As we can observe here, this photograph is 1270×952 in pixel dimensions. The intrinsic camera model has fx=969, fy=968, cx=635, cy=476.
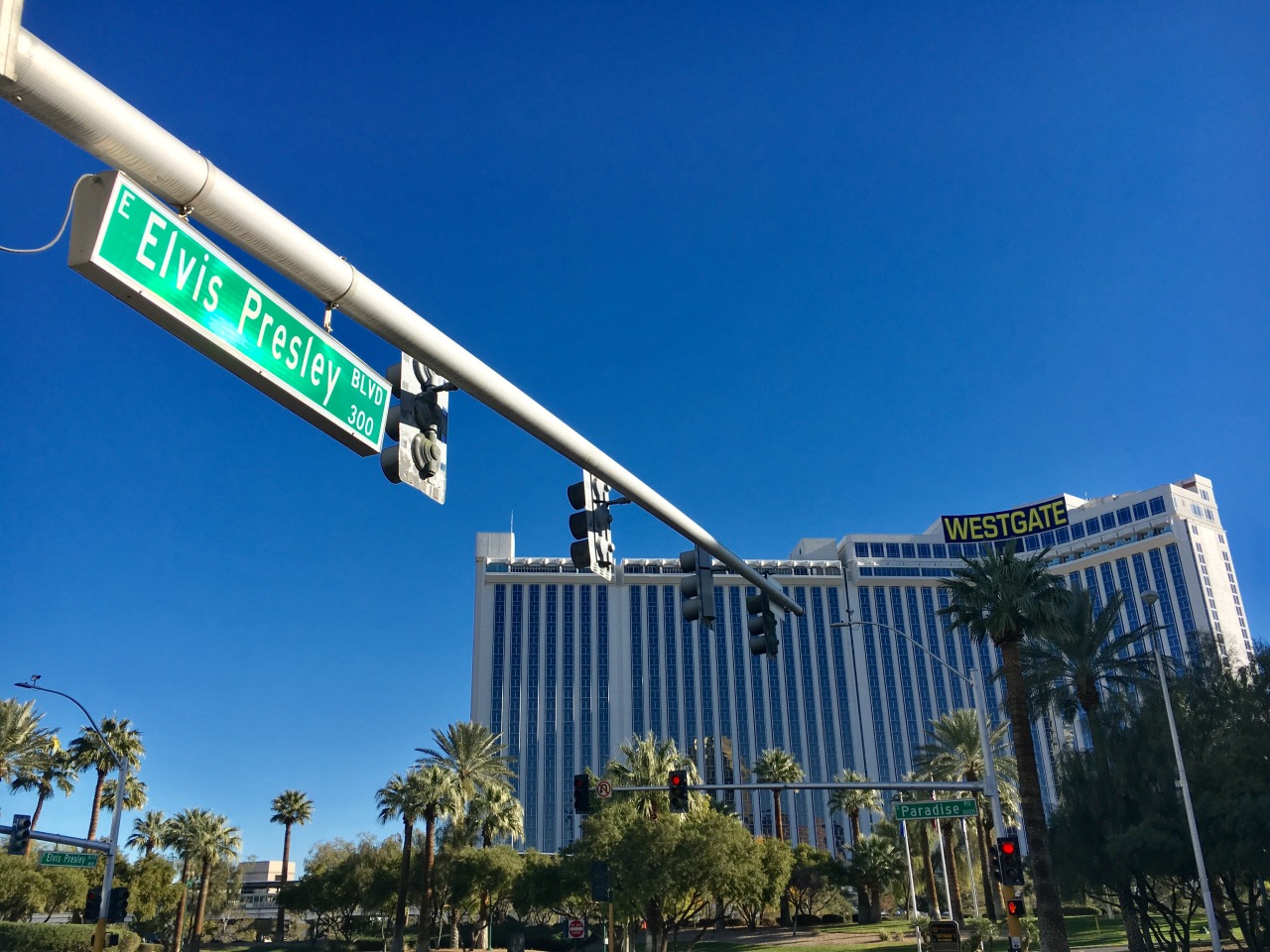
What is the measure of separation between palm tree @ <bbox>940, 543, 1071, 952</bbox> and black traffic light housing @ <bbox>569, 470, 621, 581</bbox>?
28.0 metres

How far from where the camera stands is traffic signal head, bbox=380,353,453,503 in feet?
20.9

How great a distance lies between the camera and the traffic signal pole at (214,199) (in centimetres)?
397

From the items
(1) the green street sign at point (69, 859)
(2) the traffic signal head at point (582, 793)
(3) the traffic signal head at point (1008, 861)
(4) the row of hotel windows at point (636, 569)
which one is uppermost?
(4) the row of hotel windows at point (636, 569)

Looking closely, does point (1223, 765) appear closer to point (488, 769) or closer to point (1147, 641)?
point (488, 769)

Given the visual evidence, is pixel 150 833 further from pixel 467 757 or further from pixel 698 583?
pixel 698 583

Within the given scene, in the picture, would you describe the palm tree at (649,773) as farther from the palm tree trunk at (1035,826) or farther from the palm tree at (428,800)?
the palm tree trunk at (1035,826)

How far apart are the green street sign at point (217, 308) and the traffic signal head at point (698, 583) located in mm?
6256

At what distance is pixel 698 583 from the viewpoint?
11805mm

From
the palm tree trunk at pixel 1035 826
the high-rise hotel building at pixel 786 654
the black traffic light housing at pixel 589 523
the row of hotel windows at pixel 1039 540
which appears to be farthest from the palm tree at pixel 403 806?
the row of hotel windows at pixel 1039 540

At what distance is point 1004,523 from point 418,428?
121525mm

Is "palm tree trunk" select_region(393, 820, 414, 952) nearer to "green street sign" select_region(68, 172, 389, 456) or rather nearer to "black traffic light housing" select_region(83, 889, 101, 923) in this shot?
"black traffic light housing" select_region(83, 889, 101, 923)

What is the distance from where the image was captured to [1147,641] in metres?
126

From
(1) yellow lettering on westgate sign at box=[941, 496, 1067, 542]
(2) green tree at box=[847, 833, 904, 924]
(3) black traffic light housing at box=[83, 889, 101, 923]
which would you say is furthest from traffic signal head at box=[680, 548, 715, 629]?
(1) yellow lettering on westgate sign at box=[941, 496, 1067, 542]

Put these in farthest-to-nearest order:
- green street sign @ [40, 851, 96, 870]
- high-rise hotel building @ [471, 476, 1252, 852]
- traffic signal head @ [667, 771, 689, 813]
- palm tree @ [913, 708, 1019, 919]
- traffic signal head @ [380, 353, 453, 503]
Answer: high-rise hotel building @ [471, 476, 1252, 852] → palm tree @ [913, 708, 1019, 919] → green street sign @ [40, 851, 96, 870] → traffic signal head @ [667, 771, 689, 813] → traffic signal head @ [380, 353, 453, 503]
